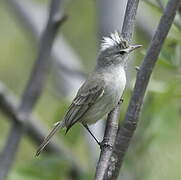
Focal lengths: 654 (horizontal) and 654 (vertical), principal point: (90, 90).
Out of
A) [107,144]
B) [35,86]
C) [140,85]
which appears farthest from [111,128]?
[35,86]

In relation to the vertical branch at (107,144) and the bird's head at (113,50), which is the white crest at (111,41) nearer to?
the bird's head at (113,50)

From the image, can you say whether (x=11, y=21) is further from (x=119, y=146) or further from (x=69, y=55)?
(x=119, y=146)

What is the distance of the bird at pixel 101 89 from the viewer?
470 centimetres

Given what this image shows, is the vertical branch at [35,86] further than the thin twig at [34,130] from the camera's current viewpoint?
No

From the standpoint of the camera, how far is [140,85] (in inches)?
112

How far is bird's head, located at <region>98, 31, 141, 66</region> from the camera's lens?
4.48 m

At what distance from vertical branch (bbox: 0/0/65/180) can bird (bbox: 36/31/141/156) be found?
0.22 m

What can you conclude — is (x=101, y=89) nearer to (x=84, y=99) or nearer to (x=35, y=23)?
(x=84, y=99)

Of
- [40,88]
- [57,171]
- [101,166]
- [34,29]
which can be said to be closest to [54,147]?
[57,171]

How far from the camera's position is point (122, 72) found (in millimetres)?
4867

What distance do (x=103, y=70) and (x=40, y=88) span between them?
0.51 meters

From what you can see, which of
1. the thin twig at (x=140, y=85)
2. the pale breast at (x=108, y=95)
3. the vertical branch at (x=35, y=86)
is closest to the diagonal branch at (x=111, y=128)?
the thin twig at (x=140, y=85)

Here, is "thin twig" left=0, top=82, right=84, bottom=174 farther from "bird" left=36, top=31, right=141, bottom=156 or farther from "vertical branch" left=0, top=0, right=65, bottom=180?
"bird" left=36, top=31, right=141, bottom=156

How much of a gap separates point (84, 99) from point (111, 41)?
1.64 ft
